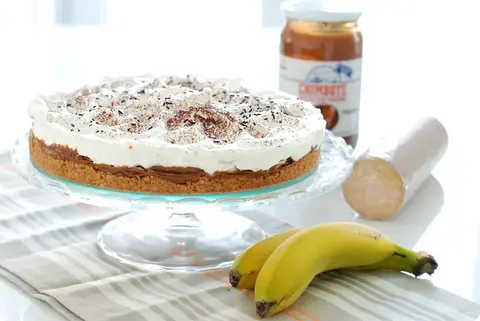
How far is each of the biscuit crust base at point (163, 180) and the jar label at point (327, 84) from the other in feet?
1.29

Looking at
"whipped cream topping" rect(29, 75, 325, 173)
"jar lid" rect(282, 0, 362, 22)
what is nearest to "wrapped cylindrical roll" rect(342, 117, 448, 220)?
"whipped cream topping" rect(29, 75, 325, 173)

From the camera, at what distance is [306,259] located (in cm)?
125

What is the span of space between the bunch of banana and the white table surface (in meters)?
0.08

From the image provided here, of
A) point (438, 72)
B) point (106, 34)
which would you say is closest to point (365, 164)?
point (438, 72)

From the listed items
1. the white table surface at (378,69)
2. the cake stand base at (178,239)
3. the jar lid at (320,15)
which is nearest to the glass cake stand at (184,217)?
the cake stand base at (178,239)

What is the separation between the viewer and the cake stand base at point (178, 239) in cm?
140

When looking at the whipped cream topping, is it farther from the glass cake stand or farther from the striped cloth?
the striped cloth

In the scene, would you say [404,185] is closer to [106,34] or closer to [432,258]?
[432,258]

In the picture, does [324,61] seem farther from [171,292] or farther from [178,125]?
[171,292]

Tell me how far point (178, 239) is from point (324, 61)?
48 centimetres

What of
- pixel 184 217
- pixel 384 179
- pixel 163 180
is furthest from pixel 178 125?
pixel 384 179

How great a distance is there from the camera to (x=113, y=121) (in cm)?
139

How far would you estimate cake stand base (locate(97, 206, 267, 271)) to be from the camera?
4.58 ft

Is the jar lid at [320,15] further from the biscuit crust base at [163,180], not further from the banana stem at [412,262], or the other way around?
the banana stem at [412,262]
